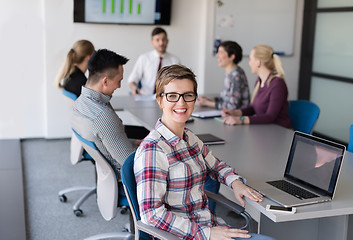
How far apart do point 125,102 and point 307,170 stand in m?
2.65

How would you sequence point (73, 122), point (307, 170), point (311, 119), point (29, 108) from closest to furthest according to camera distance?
1. point (307, 170)
2. point (73, 122)
3. point (311, 119)
4. point (29, 108)

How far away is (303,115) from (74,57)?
78.4 inches

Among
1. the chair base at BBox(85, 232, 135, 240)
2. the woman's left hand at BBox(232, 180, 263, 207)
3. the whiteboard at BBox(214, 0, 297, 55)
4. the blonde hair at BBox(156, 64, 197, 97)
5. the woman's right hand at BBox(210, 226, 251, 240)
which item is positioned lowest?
the chair base at BBox(85, 232, 135, 240)

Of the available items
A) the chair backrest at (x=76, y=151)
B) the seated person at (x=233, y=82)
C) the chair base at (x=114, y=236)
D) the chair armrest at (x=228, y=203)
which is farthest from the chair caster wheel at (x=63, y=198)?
the chair armrest at (x=228, y=203)

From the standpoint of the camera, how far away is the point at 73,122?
289 cm

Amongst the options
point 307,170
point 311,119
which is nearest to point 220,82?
A: point 311,119

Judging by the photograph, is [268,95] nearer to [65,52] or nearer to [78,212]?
[78,212]

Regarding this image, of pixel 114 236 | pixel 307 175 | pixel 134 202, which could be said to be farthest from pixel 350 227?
pixel 114 236

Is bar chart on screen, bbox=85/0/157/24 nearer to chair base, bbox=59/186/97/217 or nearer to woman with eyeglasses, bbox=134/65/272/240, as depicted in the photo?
chair base, bbox=59/186/97/217

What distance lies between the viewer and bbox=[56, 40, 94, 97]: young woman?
4.15 meters

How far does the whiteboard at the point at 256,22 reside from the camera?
20.6 ft

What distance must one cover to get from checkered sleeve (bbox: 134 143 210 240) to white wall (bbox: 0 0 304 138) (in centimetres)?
433

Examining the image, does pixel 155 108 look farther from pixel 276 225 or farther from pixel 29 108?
pixel 29 108

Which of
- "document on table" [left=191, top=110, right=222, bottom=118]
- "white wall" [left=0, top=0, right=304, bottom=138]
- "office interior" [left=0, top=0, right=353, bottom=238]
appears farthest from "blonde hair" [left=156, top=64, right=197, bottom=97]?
"white wall" [left=0, top=0, right=304, bottom=138]
